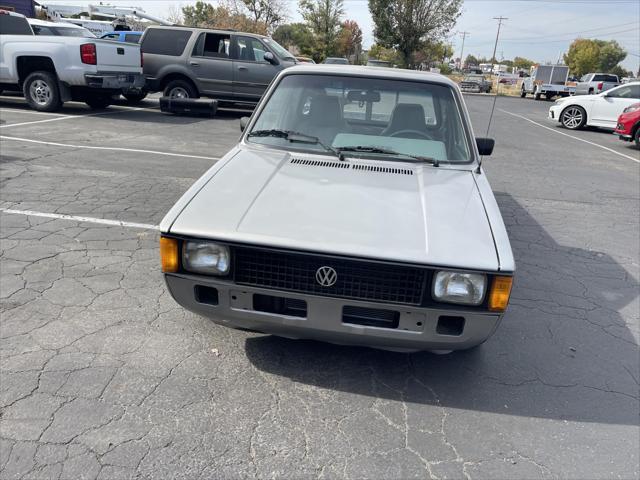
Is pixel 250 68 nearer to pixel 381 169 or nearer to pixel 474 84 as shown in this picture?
pixel 474 84

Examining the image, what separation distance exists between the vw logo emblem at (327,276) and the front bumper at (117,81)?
9819 mm

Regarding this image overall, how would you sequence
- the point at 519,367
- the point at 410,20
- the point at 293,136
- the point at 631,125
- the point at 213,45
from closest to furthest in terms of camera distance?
the point at 519,367 → the point at 293,136 → the point at 631,125 → the point at 213,45 → the point at 410,20

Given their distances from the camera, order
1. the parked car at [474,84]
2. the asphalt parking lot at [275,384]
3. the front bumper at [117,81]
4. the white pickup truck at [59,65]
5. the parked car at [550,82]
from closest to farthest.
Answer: the asphalt parking lot at [275,384] < the white pickup truck at [59,65] < the front bumper at [117,81] < the parked car at [474,84] < the parked car at [550,82]

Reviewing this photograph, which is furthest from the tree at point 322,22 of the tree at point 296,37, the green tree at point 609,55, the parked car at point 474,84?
the green tree at point 609,55

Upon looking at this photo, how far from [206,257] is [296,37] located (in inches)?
2122

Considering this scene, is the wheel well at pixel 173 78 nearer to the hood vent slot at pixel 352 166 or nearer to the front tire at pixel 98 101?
the front tire at pixel 98 101

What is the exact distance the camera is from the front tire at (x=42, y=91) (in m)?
10.6

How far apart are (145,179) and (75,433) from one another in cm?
474

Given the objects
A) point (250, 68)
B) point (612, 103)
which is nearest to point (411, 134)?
point (250, 68)

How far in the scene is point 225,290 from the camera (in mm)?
2514

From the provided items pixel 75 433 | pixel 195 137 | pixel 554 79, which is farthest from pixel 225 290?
pixel 554 79

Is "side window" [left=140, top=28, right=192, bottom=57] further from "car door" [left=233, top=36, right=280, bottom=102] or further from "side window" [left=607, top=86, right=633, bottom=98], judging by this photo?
"side window" [left=607, top=86, right=633, bottom=98]

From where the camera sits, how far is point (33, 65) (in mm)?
10625

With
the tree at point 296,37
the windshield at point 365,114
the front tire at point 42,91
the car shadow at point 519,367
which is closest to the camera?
the car shadow at point 519,367
